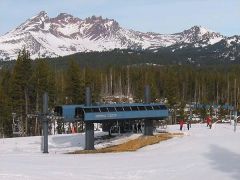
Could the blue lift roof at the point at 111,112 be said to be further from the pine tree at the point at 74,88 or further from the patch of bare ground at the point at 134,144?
the pine tree at the point at 74,88

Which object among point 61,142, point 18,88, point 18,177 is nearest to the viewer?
point 18,177

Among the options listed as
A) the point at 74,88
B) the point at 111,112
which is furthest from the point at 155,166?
the point at 74,88

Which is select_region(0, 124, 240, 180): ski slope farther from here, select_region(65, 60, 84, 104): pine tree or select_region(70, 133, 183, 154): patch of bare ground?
select_region(65, 60, 84, 104): pine tree

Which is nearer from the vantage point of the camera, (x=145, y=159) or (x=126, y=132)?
(x=145, y=159)

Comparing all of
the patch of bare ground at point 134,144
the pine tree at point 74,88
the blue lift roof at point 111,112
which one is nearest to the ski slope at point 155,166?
the patch of bare ground at point 134,144

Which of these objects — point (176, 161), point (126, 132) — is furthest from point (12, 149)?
point (176, 161)

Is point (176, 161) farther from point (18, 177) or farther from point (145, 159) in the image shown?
point (18, 177)

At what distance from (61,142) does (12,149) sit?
8.36 m

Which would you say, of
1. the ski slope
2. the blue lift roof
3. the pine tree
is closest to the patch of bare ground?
the ski slope

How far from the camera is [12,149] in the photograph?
52406mm

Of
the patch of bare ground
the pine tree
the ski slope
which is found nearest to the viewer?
the ski slope

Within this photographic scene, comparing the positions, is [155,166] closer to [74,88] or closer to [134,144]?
[134,144]

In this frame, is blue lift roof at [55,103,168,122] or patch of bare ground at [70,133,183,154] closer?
patch of bare ground at [70,133,183,154]

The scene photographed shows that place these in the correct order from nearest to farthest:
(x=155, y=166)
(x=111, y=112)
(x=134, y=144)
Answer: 1. (x=155, y=166)
2. (x=134, y=144)
3. (x=111, y=112)
